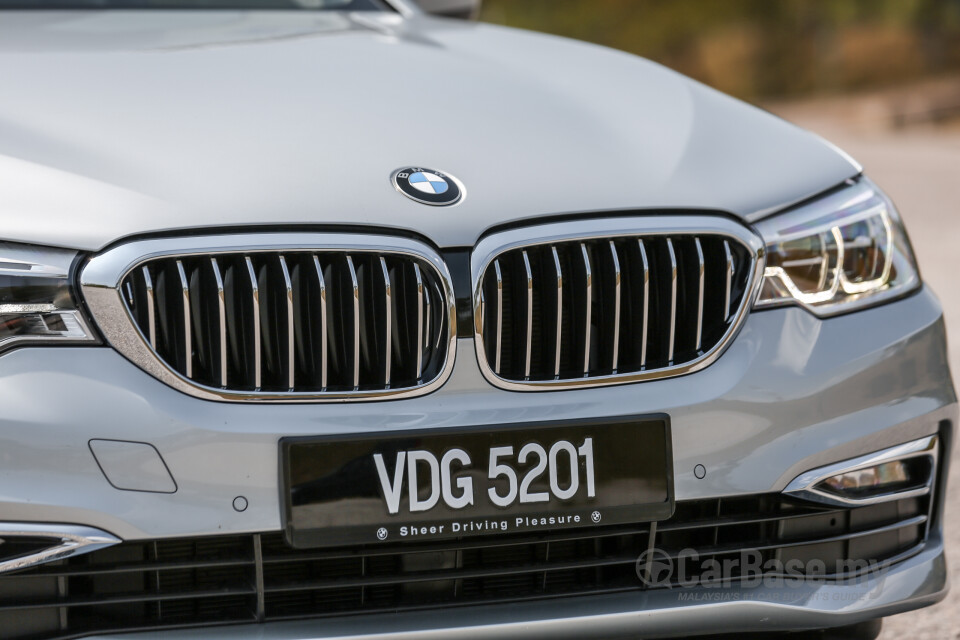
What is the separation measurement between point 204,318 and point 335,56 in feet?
2.91

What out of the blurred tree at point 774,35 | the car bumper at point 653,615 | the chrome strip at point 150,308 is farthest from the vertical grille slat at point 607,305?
the blurred tree at point 774,35

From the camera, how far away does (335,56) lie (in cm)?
261

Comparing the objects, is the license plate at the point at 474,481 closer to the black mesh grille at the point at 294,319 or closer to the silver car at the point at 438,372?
the silver car at the point at 438,372

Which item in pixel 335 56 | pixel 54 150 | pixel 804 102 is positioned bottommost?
pixel 54 150

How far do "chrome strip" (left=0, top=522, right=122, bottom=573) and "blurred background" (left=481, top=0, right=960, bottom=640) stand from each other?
16.0m

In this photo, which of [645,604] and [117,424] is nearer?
[117,424]

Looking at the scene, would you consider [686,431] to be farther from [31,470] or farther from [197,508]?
[31,470]

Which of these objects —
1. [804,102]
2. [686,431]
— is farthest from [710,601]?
[804,102]

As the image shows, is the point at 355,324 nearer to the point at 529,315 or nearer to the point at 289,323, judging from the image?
the point at 289,323

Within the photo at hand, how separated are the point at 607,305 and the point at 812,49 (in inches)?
1413

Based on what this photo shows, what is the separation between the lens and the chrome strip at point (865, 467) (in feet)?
6.89

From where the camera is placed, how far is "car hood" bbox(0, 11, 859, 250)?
1.93 m

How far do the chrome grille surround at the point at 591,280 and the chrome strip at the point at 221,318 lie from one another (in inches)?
14.6

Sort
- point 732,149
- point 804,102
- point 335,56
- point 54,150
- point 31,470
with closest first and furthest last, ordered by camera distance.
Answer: point 31,470 < point 54,150 < point 732,149 < point 335,56 < point 804,102
